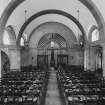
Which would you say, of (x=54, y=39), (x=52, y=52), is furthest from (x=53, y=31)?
(x=52, y=52)

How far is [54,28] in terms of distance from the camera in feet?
84.7

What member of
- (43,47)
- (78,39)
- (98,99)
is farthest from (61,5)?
(98,99)

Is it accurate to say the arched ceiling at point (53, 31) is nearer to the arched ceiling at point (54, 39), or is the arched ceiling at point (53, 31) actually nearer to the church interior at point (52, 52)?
the church interior at point (52, 52)

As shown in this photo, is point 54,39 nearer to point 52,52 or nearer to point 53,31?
point 53,31

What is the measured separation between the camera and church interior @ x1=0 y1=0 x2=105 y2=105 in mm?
7504

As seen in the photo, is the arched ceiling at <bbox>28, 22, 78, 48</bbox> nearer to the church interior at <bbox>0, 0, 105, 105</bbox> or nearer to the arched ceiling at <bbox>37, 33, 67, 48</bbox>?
the church interior at <bbox>0, 0, 105, 105</bbox>

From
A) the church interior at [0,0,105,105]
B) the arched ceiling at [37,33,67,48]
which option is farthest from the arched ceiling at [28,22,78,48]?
the arched ceiling at [37,33,67,48]

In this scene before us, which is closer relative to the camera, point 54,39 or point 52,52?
point 54,39

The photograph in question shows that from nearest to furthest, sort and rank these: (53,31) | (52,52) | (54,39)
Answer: (53,31) < (54,39) < (52,52)

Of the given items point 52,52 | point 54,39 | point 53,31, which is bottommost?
point 52,52

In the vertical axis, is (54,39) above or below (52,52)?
above

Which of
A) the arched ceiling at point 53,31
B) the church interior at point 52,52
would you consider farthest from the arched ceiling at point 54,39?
the arched ceiling at point 53,31

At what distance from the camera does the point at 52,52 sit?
26484mm

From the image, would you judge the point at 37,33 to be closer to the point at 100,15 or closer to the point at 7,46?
the point at 7,46
